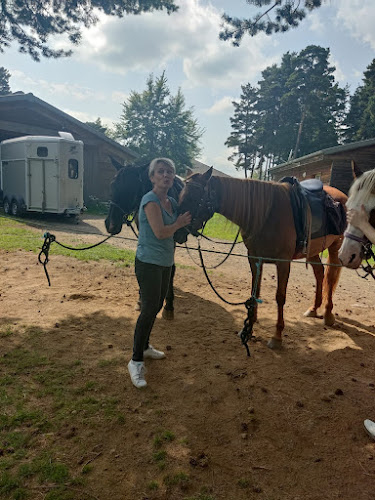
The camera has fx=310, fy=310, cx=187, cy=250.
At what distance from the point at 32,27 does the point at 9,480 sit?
33.9 feet

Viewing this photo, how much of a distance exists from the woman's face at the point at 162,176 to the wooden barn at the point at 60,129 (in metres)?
14.6

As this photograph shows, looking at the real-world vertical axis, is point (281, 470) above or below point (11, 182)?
below

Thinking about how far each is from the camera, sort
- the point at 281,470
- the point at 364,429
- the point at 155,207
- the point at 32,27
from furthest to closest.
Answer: the point at 32,27 < the point at 155,207 < the point at 364,429 < the point at 281,470

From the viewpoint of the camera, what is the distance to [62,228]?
40.0 feet

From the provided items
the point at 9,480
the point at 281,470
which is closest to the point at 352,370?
the point at 281,470

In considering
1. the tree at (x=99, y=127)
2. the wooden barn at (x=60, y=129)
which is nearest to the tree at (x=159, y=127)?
the tree at (x=99, y=127)

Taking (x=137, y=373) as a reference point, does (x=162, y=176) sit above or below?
above

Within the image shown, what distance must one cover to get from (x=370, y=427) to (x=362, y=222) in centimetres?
165

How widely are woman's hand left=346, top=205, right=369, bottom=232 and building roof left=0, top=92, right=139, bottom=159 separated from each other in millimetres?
17976

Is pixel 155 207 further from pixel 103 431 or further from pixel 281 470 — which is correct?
pixel 281 470

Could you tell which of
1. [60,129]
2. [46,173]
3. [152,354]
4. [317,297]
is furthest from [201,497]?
[60,129]

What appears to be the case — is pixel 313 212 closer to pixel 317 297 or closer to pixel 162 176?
pixel 317 297

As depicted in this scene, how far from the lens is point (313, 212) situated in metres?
4.12

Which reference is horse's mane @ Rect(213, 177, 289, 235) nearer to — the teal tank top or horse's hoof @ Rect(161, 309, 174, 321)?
the teal tank top
